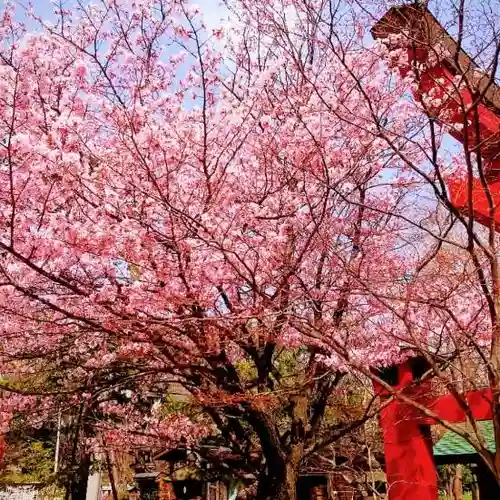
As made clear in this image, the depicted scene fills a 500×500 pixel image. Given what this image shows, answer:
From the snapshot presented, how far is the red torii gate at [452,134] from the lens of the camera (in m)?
4.45

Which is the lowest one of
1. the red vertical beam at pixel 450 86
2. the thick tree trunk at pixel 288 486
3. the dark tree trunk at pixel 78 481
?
the thick tree trunk at pixel 288 486

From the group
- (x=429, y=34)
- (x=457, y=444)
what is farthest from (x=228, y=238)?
(x=457, y=444)

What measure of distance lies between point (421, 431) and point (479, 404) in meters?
0.92

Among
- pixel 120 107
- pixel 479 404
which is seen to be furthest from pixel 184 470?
pixel 120 107

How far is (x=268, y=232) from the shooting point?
18.2 ft

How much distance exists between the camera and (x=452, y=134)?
540 centimetres

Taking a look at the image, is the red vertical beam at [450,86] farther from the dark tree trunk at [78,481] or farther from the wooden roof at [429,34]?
the dark tree trunk at [78,481]

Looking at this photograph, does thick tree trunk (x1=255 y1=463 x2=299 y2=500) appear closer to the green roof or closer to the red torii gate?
the red torii gate

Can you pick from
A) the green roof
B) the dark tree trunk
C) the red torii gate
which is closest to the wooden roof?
the red torii gate

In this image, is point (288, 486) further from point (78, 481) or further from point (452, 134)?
point (78, 481)

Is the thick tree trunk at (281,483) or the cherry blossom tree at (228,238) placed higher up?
the cherry blossom tree at (228,238)

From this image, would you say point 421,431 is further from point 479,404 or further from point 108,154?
point 108,154

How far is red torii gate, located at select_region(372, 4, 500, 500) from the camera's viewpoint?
14.6 ft

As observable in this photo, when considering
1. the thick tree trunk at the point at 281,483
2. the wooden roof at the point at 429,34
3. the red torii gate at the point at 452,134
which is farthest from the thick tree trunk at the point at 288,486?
the wooden roof at the point at 429,34
